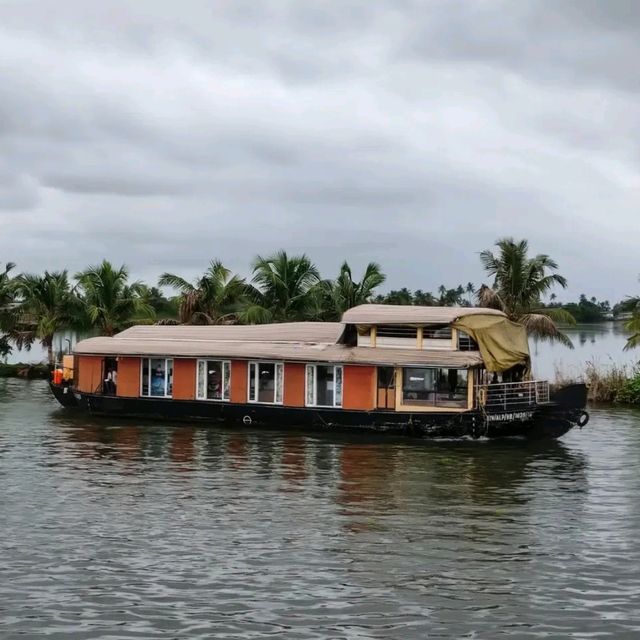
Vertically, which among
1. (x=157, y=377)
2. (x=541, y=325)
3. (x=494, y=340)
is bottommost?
(x=157, y=377)

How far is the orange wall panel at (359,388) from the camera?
3222 centimetres

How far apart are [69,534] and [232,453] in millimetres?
10967


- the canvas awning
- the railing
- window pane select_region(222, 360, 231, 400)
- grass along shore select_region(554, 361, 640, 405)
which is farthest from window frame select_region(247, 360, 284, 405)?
grass along shore select_region(554, 361, 640, 405)

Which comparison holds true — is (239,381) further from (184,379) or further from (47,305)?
(47,305)

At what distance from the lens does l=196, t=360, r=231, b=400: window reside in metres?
35.3

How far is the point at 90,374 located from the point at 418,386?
12889mm

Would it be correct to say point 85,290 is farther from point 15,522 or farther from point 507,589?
point 507,589

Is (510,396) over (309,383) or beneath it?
beneath

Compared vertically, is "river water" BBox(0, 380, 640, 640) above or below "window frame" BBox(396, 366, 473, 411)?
below

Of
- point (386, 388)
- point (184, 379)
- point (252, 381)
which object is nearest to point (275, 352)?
point (252, 381)

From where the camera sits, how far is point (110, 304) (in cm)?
5281

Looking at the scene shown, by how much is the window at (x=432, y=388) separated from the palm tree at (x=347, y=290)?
15.1 m

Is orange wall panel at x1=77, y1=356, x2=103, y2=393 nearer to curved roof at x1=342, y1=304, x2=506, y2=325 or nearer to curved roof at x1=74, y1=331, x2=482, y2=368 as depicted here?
curved roof at x1=74, y1=331, x2=482, y2=368

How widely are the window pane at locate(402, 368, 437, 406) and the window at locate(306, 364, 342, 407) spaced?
2.46 meters
